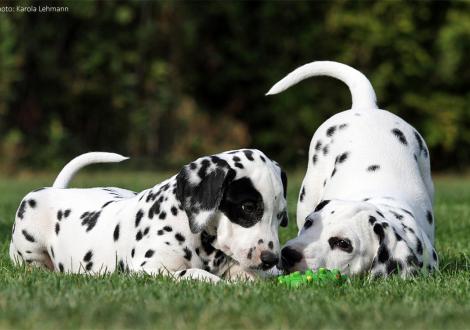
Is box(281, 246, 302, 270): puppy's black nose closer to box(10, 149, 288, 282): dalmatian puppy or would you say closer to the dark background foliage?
box(10, 149, 288, 282): dalmatian puppy

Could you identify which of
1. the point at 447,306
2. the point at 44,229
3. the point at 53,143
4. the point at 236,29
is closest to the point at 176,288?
the point at 447,306

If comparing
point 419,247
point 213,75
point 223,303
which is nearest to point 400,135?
point 419,247

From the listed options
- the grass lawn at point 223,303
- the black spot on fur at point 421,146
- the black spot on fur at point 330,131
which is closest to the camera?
the grass lawn at point 223,303

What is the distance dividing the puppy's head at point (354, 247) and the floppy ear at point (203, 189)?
56 cm

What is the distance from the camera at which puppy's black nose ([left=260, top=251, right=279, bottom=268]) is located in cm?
504

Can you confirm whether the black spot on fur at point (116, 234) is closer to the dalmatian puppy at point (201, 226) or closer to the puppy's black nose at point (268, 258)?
the dalmatian puppy at point (201, 226)

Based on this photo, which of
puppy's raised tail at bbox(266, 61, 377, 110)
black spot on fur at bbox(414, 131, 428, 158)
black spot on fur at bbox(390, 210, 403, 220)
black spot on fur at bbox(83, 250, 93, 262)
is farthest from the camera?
puppy's raised tail at bbox(266, 61, 377, 110)

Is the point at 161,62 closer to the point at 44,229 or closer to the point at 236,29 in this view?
the point at 236,29

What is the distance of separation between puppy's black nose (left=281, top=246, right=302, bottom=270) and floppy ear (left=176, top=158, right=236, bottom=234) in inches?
20.5

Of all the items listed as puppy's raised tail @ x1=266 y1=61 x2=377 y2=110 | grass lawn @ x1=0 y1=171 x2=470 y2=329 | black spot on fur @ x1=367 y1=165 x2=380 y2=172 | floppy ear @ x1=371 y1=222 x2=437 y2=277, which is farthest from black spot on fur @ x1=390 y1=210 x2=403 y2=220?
puppy's raised tail @ x1=266 y1=61 x2=377 y2=110

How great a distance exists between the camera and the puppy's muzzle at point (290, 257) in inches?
211

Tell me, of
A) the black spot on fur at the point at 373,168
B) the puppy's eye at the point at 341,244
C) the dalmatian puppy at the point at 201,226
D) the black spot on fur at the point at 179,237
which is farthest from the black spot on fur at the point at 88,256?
the black spot on fur at the point at 373,168

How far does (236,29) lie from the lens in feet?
68.1

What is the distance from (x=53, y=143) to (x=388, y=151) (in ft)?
44.2
